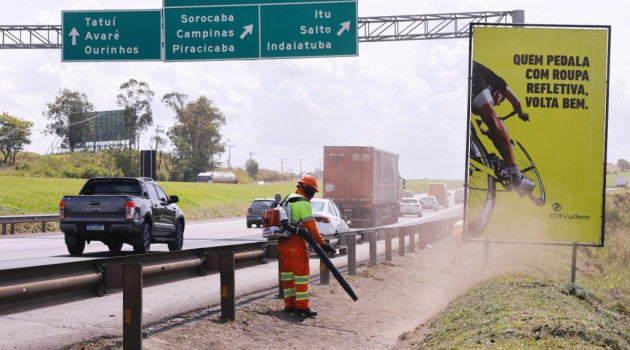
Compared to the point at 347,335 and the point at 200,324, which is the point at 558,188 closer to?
the point at 347,335

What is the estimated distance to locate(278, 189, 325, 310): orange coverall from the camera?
10.8 meters

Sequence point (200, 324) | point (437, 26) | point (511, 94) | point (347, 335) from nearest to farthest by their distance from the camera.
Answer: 1. point (200, 324)
2. point (347, 335)
3. point (511, 94)
4. point (437, 26)

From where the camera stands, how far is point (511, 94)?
13.4m

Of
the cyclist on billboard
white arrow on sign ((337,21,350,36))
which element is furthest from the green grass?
white arrow on sign ((337,21,350,36))

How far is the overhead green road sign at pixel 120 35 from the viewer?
95.7 ft

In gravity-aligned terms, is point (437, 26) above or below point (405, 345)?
above

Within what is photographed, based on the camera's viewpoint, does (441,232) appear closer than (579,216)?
No

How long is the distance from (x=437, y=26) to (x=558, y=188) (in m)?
16.1

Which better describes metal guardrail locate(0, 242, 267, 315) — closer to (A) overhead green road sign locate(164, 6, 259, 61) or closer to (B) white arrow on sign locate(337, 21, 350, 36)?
(B) white arrow on sign locate(337, 21, 350, 36)

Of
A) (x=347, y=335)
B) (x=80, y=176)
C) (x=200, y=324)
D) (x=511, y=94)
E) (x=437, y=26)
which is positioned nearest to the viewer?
(x=200, y=324)

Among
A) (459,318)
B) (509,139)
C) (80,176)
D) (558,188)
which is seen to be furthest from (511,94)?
(80,176)

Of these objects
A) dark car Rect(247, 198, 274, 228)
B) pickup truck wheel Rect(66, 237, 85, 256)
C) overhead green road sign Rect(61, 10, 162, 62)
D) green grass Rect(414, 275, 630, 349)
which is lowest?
dark car Rect(247, 198, 274, 228)

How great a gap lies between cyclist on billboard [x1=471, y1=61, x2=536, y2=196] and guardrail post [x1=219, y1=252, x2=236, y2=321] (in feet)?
18.3

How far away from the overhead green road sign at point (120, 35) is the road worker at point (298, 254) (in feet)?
64.5
